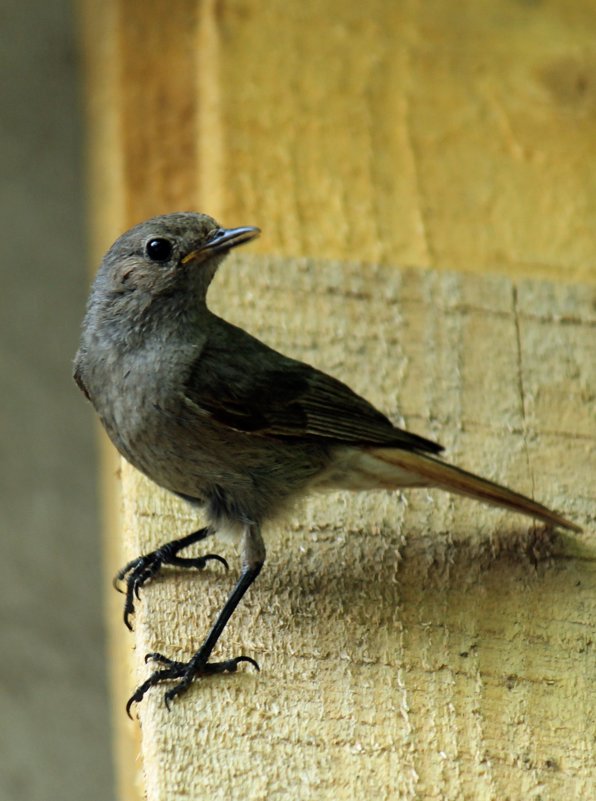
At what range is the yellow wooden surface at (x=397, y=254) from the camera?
8.18 feet

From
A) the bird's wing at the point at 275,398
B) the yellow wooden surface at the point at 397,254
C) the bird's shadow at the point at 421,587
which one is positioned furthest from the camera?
the bird's wing at the point at 275,398

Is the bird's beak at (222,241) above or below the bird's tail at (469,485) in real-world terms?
above

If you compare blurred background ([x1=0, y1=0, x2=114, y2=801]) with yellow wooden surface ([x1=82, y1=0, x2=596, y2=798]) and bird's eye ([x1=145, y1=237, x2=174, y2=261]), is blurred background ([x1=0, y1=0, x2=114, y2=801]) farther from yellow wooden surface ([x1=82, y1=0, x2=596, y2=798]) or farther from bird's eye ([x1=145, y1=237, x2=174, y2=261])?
bird's eye ([x1=145, y1=237, x2=174, y2=261])

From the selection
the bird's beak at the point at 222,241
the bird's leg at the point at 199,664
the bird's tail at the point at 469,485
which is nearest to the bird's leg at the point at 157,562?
the bird's leg at the point at 199,664

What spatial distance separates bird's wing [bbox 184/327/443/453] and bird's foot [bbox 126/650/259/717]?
0.73 m

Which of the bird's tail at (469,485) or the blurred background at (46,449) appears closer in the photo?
the bird's tail at (469,485)

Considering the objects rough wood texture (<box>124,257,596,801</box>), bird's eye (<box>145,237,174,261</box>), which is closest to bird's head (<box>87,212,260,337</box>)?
bird's eye (<box>145,237,174,261</box>)

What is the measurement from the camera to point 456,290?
3.44 meters

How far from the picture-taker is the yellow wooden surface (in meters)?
2.49

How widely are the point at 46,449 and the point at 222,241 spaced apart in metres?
2.80

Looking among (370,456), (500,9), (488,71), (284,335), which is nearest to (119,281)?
(284,335)

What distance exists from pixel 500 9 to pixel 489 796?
2.75 metres

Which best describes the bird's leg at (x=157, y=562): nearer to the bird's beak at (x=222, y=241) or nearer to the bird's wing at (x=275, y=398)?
the bird's wing at (x=275, y=398)

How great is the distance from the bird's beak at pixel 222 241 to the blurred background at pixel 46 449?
2.21 metres
